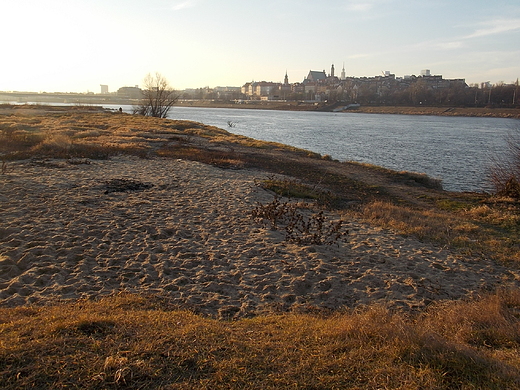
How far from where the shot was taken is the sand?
664 centimetres

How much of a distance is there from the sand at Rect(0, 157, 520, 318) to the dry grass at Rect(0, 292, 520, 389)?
3.83 feet

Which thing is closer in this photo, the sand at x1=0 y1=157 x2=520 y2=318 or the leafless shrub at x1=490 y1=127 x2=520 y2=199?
the sand at x1=0 y1=157 x2=520 y2=318

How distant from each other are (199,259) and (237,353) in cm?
394

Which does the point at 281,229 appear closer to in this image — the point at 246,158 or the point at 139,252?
the point at 139,252

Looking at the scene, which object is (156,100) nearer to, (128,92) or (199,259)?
(199,259)

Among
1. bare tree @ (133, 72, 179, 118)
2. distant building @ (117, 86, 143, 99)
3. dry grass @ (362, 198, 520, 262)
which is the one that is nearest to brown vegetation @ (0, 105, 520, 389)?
dry grass @ (362, 198, 520, 262)

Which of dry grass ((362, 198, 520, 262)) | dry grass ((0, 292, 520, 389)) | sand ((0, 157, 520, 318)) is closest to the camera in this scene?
dry grass ((0, 292, 520, 389))

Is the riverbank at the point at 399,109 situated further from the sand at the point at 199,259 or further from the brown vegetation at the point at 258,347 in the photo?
the brown vegetation at the point at 258,347

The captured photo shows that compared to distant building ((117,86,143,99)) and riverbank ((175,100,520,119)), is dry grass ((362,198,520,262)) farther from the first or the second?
distant building ((117,86,143,99))

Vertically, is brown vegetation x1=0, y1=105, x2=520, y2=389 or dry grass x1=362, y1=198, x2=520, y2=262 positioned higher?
brown vegetation x1=0, y1=105, x2=520, y2=389

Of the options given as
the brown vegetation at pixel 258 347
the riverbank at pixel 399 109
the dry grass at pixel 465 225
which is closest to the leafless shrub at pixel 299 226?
the dry grass at pixel 465 225

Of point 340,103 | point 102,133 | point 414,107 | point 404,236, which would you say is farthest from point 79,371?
point 340,103

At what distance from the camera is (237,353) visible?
4.23 m

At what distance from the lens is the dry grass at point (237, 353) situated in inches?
147
